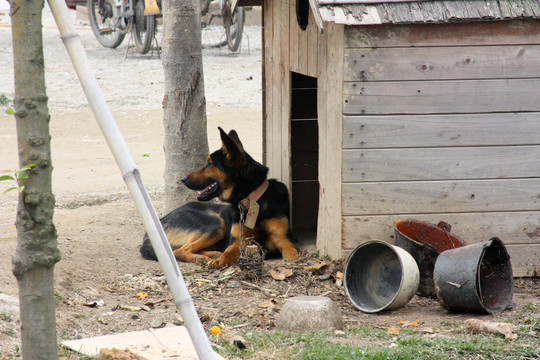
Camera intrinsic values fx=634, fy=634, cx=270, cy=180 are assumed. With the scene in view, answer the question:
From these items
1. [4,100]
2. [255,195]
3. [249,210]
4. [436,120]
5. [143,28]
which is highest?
[143,28]

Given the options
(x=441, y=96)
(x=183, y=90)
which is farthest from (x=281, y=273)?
(x=183, y=90)

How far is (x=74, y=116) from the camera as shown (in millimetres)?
13414

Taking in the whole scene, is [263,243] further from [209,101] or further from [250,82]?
[250,82]

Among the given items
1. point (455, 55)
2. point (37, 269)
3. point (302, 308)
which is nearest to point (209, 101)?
point (455, 55)

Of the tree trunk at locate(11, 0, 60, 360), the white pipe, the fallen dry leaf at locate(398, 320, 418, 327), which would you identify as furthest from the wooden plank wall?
the tree trunk at locate(11, 0, 60, 360)

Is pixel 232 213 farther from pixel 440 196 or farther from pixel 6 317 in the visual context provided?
pixel 6 317

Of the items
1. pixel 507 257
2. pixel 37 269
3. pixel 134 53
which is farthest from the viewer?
pixel 134 53

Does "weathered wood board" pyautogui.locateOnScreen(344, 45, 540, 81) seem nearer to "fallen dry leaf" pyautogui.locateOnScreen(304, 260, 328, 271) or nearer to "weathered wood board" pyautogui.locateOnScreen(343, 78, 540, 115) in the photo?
"weathered wood board" pyautogui.locateOnScreen(343, 78, 540, 115)

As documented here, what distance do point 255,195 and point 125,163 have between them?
377 cm

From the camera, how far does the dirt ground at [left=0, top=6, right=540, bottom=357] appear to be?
423cm

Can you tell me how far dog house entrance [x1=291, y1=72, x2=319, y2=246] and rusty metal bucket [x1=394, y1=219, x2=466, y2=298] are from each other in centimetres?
225

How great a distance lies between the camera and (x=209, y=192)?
19.7 ft

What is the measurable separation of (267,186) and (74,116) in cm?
846

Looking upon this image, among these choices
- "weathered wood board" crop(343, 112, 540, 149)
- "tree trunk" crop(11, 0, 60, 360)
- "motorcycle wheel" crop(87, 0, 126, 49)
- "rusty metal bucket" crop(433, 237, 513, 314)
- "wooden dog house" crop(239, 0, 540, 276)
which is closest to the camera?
"tree trunk" crop(11, 0, 60, 360)
